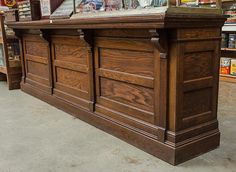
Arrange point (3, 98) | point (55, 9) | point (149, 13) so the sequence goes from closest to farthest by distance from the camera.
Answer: point (149, 13), point (55, 9), point (3, 98)

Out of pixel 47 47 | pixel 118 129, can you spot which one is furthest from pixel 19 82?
pixel 118 129

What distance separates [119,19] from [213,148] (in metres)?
1.17

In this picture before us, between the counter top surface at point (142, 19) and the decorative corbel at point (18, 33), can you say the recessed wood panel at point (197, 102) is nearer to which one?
the counter top surface at point (142, 19)

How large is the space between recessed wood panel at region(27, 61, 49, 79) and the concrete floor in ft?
2.10

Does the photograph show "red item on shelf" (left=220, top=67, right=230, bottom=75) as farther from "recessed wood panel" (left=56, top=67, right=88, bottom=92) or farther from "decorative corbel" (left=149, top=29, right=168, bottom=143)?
"decorative corbel" (left=149, top=29, right=168, bottom=143)

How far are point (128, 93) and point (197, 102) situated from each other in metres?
0.54

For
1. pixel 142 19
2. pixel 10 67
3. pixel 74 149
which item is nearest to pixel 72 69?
pixel 74 149

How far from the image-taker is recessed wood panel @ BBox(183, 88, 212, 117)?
191 cm

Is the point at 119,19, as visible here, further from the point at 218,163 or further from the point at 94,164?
the point at 218,163

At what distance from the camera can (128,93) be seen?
2217 millimetres

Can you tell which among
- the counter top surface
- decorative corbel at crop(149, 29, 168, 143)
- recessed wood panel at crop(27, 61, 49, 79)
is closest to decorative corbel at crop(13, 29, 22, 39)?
recessed wood panel at crop(27, 61, 49, 79)

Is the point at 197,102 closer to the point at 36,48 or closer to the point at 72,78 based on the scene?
the point at 72,78

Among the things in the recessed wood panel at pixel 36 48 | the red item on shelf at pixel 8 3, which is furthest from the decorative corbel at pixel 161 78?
the red item on shelf at pixel 8 3

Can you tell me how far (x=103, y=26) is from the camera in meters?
2.10
